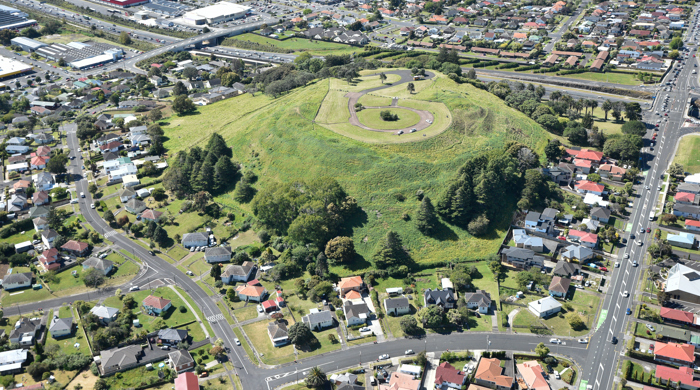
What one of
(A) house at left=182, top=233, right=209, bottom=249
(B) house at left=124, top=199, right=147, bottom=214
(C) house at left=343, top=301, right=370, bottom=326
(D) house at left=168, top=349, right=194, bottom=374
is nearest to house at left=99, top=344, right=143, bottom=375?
(D) house at left=168, top=349, right=194, bottom=374

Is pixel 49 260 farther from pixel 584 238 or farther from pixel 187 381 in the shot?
pixel 584 238

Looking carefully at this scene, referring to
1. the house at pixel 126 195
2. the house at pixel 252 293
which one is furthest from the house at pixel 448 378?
the house at pixel 126 195

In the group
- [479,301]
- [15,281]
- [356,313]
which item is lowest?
[15,281]

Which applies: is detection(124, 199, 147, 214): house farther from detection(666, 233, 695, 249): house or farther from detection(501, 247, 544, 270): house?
detection(666, 233, 695, 249): house

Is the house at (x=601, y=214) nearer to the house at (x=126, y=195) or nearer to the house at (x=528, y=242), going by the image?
the house at (x=528, y=242)

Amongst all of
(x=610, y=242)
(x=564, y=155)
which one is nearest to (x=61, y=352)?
(x=610, y=242)

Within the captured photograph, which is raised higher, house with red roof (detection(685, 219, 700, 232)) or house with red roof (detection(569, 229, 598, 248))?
house with red roof (detection(685, 219, 700, 232))

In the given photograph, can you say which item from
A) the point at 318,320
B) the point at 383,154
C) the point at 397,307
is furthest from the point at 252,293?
the point at 383,154
